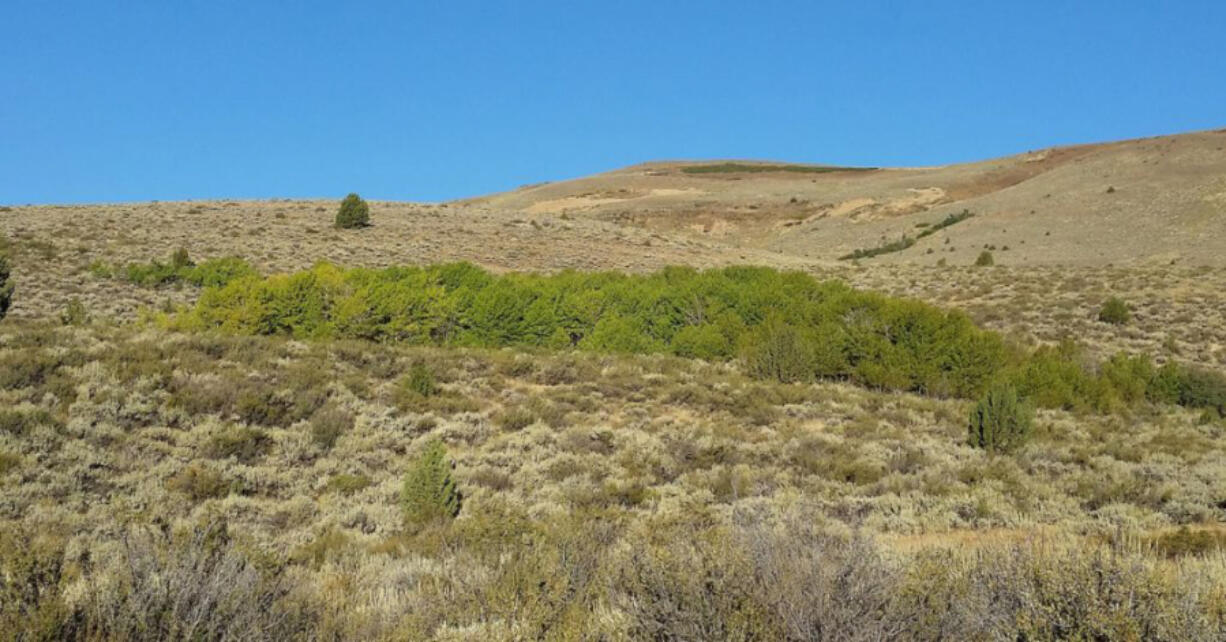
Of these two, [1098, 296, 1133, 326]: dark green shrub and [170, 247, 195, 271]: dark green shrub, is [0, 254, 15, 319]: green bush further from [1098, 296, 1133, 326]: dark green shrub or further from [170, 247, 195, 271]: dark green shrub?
[1098, 296, 1133, 326]: dark green shrub

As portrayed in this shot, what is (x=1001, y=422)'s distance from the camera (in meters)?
13.9

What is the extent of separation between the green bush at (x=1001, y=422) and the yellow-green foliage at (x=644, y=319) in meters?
6.45

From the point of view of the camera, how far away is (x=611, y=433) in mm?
14227

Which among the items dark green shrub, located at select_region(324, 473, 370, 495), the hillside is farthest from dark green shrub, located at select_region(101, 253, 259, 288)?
dark green shrub, located at select_region(324, 473, 370, 495)

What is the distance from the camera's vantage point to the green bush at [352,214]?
45.4 m

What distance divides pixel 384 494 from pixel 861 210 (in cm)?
6726

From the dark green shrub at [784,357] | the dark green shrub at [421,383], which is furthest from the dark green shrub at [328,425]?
the dark green shrub at [784,357]

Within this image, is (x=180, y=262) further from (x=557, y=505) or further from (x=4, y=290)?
(x=557, y=505)

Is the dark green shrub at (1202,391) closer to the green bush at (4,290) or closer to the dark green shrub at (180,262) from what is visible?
the green bush at (4,290)

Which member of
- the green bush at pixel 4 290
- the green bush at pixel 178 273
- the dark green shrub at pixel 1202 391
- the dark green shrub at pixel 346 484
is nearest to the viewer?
the dark green shrub at pixel 346 484

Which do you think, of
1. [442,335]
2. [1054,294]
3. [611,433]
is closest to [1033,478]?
[611,433]

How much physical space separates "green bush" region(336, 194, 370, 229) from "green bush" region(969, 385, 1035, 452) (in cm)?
3993

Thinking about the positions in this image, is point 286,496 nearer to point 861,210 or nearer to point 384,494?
point 384,494

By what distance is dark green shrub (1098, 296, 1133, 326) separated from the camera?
2856 centimetres
